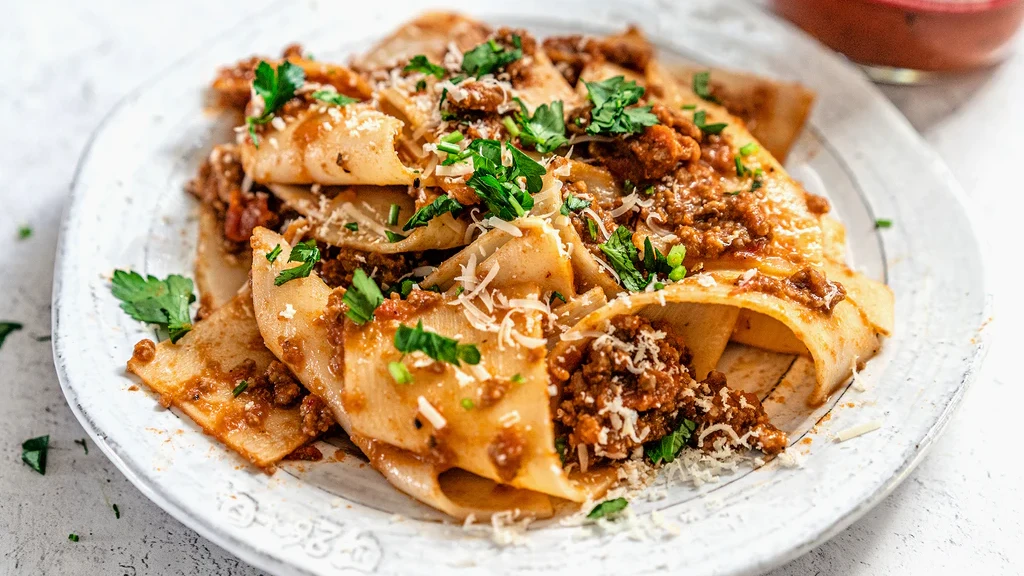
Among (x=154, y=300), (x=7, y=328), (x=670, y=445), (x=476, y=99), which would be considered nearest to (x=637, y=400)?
(x=670, y=445)

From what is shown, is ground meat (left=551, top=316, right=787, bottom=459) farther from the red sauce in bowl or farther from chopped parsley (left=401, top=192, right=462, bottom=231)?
the red sauce in bowl

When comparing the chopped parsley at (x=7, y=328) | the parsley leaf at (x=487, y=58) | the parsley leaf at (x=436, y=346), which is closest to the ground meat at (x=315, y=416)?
the parsley leaf at (x=436, y=346)

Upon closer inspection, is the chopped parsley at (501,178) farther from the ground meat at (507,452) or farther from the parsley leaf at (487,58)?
the ground meat at (507,452)

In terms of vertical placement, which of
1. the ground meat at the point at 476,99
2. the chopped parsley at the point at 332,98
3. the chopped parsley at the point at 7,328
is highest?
the ground meat at the point at 476,99

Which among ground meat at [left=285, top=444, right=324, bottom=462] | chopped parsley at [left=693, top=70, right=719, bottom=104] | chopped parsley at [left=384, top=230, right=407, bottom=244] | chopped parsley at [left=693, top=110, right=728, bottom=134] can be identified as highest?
chopped parsley at [left=693, top=110, right=728, bottom=134]

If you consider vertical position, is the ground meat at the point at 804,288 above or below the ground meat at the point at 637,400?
above

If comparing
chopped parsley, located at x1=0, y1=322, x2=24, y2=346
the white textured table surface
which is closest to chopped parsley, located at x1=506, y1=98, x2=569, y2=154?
the white textured table surface
